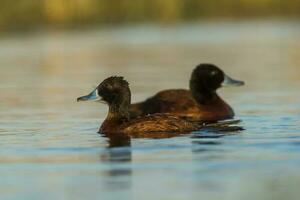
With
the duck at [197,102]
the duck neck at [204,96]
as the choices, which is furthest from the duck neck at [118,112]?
the duck neck at [204,96]

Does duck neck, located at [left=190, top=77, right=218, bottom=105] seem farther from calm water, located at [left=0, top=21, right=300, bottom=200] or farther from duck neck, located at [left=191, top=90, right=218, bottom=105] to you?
calm water, located at [left=0, top=21, right=300, bottom=200]

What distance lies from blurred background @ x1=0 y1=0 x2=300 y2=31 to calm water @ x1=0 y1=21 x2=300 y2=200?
995cm

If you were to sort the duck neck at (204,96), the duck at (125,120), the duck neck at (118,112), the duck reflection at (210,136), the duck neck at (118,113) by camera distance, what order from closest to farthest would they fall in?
the duck reflection at (210,136) < the duck at (125,120) < the duck neck at (118,113) < the duck neck at (118,112) < the duck neck at (204,96)

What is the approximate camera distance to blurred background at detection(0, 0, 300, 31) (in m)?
48.4

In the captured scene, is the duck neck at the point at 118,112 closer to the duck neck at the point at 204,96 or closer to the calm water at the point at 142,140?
the calm water at the point at 142,140

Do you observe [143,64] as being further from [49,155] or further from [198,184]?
[198,184]

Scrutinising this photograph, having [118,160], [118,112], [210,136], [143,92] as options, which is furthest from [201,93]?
[118,160]

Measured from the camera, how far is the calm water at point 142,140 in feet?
38.6

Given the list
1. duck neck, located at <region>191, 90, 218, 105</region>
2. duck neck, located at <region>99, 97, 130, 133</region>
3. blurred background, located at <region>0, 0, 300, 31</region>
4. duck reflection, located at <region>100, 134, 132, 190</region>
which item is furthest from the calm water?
blurred background, located at <region>0, 0, 300, 31</region>

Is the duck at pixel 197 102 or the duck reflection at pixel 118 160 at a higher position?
the duck at pixel 197 102

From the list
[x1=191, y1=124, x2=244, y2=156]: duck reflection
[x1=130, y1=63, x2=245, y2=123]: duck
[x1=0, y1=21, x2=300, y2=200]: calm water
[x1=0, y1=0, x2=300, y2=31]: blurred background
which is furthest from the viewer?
[x1=0, y1=0, x2=300, y2=31]: blurred background

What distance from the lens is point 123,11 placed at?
5162 centimetres

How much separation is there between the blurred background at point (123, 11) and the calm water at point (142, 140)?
9951mm

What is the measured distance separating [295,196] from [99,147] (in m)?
4.37
